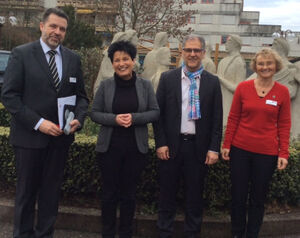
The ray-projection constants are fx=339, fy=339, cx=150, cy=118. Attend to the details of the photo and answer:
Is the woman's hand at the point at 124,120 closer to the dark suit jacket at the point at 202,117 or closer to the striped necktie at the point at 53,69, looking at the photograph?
the dark suit jacket at the point at 202,117

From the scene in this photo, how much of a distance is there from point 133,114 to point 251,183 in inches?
50.7

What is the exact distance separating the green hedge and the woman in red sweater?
0.63 metres

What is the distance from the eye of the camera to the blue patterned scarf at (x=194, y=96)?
308 cm

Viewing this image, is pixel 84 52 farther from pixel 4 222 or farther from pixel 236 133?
pixel 236 133

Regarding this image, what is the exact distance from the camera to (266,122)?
3.00m

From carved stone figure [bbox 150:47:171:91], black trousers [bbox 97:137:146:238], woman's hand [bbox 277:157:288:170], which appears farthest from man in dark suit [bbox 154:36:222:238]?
carved stone figure [bbox 150:47:171:91]

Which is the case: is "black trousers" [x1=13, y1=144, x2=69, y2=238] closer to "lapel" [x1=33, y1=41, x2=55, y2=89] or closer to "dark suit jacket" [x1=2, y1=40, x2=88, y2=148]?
"dark suit jacket" [x1=2, y1=40, x2=88, y2=148]

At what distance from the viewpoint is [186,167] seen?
10.4 feet

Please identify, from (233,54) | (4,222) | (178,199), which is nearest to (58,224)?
(4,222)

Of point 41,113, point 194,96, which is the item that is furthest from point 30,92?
point 194,96

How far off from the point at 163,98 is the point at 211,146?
638mm

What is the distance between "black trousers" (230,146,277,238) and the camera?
3055 mm

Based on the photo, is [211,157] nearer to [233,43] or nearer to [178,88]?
[178,88]

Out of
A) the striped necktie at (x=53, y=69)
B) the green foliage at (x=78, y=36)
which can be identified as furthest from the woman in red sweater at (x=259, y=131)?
the green foliage at (x=78, y=36)
